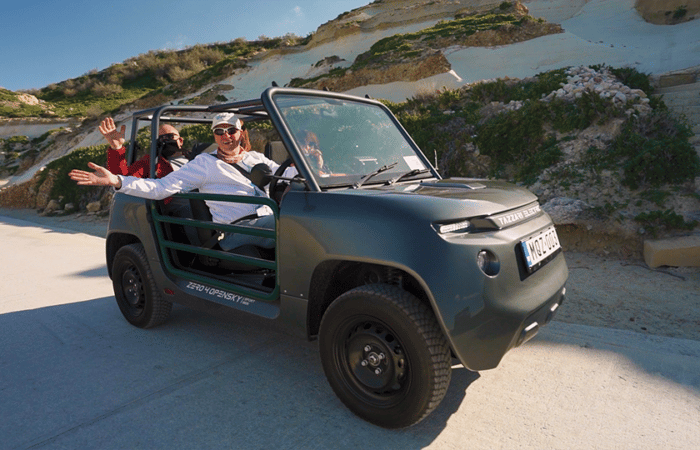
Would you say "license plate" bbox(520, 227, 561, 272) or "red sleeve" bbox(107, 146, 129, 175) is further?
"red sleeve" bbox(107, 146, 129, 175)

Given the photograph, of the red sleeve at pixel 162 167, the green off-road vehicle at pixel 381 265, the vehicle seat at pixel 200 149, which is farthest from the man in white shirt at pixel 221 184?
the red sleeve at pixel 162 167

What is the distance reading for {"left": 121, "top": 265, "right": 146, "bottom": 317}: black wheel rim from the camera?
3.82 meters

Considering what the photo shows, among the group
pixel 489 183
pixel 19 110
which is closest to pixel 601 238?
pixel 489 183

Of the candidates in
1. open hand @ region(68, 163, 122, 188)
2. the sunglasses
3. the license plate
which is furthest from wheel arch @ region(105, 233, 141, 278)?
the license plate

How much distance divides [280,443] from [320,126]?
1.94 metres

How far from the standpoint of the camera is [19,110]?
127 ft

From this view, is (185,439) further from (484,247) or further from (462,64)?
(462,64)

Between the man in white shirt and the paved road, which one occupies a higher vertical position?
the man in white shirt

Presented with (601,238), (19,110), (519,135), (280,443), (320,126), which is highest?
(19,110)

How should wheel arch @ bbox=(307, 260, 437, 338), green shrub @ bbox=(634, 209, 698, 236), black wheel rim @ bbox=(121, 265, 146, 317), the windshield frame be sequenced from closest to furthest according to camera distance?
wheel arch @ bbox=(307, 260, 437, 338)
the windshield frame
black wheel rim @ bbox=(121, 265, 146, 317)
green shrub @ bbox=(634, 209, 698, 236)

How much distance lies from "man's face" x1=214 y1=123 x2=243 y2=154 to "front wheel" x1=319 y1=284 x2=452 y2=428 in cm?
183

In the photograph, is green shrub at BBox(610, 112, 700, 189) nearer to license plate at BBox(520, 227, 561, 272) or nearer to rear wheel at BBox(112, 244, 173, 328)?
license plate at BBox(520, 227, 561, 272)

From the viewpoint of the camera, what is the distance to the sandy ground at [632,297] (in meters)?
3.72

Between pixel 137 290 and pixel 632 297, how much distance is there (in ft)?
14.9
